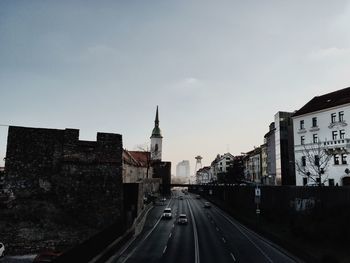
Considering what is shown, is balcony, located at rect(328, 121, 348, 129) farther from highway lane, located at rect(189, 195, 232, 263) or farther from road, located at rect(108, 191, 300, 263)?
highway lane, located at rect(189, 195, 232, 263)

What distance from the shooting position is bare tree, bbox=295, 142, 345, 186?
1993 inches

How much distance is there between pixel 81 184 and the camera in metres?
20.9

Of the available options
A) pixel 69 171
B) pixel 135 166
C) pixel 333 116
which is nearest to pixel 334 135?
pixel 333 116

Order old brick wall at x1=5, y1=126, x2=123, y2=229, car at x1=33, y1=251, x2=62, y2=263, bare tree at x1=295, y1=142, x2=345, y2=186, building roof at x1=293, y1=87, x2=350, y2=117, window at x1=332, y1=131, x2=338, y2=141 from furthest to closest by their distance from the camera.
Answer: building roof at x1=293, y1=87, x2=350, y2=117 → bare tree at x1=295, y1=142, x2=345, y2=186 → window at x1=332, y1=131, x2=338, y2=141 → old brick wall at x1=5, y1=126, x2=123, y2=229 → car at x1=33, y1=251, x2=62, y2=263

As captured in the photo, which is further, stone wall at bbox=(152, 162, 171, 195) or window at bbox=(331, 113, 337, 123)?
stone wall at bbox=(152, 162, 171, 195)

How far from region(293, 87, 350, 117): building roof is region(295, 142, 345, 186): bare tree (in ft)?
20.9

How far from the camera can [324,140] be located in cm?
5225

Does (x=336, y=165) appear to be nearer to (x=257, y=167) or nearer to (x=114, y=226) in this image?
(x=114, y=226)

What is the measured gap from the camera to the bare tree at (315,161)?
50631 mm

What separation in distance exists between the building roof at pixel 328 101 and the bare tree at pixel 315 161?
6384mm

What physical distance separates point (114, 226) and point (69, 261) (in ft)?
26.9

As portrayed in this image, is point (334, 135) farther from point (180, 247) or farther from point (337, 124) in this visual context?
point (180, 247)

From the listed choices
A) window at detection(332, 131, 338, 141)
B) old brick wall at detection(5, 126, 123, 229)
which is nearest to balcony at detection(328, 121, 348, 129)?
window at detection(332, 131, 338, 141)

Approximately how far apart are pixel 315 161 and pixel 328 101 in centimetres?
1096
